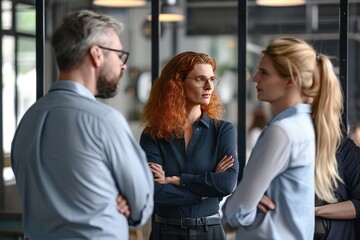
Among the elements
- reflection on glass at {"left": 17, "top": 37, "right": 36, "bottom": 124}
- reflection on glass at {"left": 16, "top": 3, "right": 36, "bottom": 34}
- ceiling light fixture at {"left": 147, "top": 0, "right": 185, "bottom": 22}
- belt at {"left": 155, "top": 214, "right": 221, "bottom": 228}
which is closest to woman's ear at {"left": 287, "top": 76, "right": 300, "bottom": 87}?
belt at {"left": 155, "top": 214, "right": 221, "bottom": 228}

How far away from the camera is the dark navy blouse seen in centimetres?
275

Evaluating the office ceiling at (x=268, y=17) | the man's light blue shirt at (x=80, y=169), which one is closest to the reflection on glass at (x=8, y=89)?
the office ceiling at (x=268, y=17)

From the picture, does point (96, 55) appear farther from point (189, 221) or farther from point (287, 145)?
point (189, 221)

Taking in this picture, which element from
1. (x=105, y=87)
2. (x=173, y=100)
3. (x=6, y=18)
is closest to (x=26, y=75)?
(x=6, y=18)

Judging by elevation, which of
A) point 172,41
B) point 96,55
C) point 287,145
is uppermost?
point 172,41

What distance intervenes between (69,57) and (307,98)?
2.49 ft

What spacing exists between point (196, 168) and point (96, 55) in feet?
2.86

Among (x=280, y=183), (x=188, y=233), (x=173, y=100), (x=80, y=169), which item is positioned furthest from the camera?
(x=173, y=100)

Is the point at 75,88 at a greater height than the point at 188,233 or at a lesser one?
greater

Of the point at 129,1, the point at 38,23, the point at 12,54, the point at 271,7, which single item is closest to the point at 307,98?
the point at 38,23

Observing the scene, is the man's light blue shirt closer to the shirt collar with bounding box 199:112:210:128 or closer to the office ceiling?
the shirt collar with bounding box 199:112:210:128

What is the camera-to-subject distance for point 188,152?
2842mm

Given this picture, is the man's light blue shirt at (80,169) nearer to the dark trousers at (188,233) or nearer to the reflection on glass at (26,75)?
the dark trousers at (188,233)

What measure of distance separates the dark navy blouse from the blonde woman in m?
0.50
